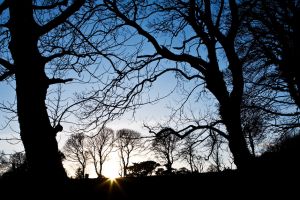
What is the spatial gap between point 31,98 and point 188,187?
556cm

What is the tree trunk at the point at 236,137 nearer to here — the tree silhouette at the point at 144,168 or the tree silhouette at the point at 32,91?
the tree silhouette at the point at 32,91

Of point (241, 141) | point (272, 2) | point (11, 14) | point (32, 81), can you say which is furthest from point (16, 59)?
point (272, 2)

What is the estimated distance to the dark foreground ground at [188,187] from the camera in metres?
7.55

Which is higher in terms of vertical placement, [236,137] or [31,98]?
[31,98]

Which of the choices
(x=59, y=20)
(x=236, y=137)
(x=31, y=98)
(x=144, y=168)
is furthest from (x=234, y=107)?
(x=144, y=168)

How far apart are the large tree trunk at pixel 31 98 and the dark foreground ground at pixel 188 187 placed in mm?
3177

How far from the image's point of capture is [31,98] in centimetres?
455

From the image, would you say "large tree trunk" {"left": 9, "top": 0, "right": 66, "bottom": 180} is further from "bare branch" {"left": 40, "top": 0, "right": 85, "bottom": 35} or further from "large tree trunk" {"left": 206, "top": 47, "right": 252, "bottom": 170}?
"large tree trunk" {"left": 206, "top": 47, "right": 252, "bottom": 170}

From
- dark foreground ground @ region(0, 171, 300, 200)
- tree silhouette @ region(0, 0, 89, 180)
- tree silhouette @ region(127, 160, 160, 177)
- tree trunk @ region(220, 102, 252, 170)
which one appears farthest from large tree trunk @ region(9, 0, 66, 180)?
tree silhouette @ region(127, 160, 160, 177)

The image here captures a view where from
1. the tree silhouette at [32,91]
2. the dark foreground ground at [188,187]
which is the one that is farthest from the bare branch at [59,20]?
the dark foreground ground at [188,187]

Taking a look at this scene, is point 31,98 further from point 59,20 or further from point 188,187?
point 188,187

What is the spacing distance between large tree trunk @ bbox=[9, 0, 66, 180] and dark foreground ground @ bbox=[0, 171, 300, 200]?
3177 millimetres

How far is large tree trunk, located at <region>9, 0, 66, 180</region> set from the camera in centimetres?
427

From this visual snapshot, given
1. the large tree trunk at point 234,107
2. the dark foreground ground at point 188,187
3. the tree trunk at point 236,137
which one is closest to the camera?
the dark foreground ground at point 188,187
